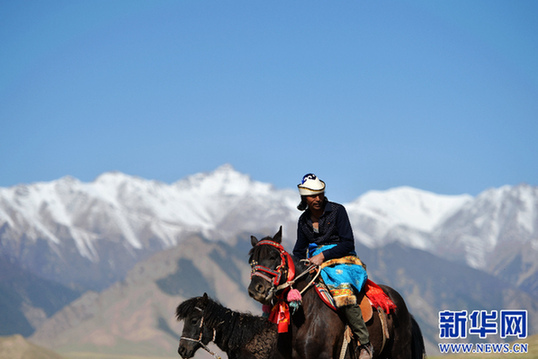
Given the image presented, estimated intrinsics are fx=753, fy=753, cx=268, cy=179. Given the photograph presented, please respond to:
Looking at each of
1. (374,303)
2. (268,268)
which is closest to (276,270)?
(268,268)

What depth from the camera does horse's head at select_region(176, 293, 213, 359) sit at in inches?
726

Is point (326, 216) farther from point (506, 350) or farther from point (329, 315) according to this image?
point (506, 350)

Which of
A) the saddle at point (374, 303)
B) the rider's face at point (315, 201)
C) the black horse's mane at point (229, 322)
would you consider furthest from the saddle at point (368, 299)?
the black horse's mane at point (229, 322)

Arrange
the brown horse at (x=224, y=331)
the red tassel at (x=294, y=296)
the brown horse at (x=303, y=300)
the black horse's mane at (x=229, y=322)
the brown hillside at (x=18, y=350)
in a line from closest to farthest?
1. the brown horse at (x=303, y=300)
2. the red tassel at (x=294, y=296)
3. the brown horse at (x=224, y=331)
4. the black horse's mane at (x=229, y=322)
5. the brown hillside at (x=18, y=350)

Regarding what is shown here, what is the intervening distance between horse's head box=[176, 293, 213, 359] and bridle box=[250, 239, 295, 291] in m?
4.10

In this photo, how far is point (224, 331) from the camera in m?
18.2

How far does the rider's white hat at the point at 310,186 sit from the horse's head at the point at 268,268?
1.15 m

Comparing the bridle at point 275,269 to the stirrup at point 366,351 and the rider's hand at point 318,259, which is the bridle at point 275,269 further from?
the stirrup at point 366,351

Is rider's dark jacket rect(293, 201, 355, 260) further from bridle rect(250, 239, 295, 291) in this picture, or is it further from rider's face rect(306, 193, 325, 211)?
bridle rect(250, 239, 295, 291)

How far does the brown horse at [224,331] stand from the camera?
17.5 m

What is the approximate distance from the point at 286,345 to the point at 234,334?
331 centimetres

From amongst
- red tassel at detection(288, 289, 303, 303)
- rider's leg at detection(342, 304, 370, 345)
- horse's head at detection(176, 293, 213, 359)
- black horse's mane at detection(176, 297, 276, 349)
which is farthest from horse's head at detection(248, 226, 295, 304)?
horse's head at detection(176, 293, 213, 359)

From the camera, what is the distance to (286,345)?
589 inches

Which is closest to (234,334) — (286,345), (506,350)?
(286,345)
